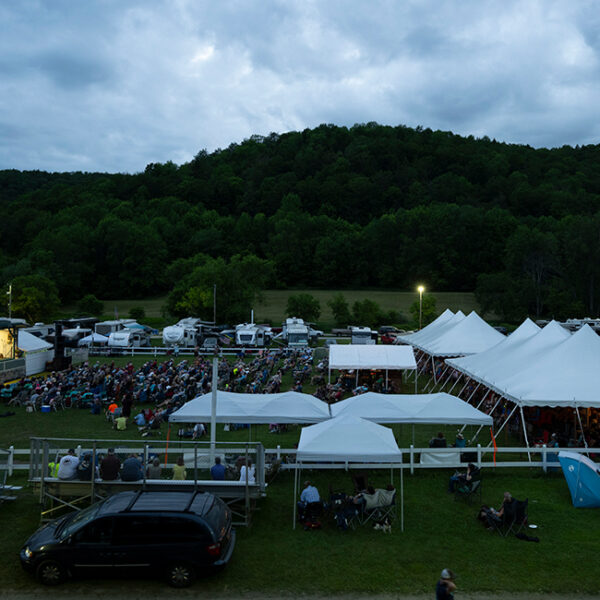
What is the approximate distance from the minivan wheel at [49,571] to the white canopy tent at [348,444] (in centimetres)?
405

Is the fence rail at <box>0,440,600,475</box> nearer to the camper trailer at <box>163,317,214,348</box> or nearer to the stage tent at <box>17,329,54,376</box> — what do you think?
the stage tent at <box>17,329,54,376</box>

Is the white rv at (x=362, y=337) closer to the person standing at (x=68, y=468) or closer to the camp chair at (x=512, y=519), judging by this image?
the camp chair at (x=512, y=519)

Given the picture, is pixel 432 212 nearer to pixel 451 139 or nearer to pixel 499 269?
pixel 499 269

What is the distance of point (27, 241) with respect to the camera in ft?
354

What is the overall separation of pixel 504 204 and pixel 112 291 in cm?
7990

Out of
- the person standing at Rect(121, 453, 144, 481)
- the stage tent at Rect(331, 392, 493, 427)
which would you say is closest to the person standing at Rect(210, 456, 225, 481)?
the person standing at Rect(121, 453, 144, 481)

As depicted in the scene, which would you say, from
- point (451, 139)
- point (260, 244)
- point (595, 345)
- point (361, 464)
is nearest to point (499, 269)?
point (260, 244)

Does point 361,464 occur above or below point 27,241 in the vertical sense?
below

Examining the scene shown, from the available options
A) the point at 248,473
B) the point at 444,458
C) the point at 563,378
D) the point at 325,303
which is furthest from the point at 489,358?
the point at 325,303

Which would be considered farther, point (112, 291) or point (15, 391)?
point (112, 291)

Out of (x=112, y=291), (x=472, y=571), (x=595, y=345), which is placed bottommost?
(x=472, y=571)

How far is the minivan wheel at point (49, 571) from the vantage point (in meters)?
7.88

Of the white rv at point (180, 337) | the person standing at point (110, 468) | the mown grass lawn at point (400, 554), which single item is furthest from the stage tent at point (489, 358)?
the white rv at point (180, 337)

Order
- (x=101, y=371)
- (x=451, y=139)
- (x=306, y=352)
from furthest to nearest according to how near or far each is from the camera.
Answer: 1. (x=451, y=139)
2. (x=306, y=352)
3. (x=101, y=371)
